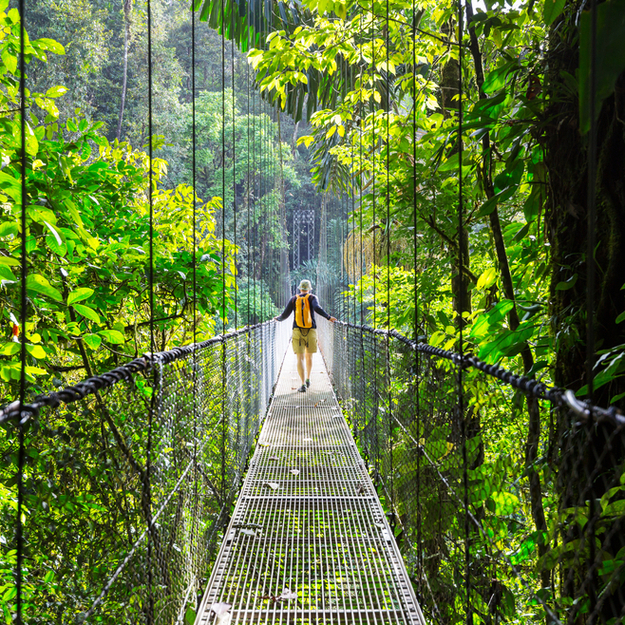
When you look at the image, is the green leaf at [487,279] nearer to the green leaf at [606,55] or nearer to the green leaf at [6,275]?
the green leaf at [606,55]

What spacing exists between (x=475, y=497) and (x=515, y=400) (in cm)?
43

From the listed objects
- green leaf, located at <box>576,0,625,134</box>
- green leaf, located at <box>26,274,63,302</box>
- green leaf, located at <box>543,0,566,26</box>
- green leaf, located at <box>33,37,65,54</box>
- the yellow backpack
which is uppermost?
green leaf, located at <box>33,37,65,54</box>

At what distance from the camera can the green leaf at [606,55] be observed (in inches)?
23.8

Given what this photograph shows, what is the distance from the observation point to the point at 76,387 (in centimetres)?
68

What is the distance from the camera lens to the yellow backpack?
4.51 m

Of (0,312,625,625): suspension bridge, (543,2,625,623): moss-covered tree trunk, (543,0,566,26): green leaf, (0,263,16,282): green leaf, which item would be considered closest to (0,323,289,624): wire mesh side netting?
(0,312,625,625): suspension bridge

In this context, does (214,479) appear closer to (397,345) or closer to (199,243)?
(397,345)

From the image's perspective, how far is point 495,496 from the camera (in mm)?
1187

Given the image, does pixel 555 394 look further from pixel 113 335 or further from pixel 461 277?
pixel 461 277

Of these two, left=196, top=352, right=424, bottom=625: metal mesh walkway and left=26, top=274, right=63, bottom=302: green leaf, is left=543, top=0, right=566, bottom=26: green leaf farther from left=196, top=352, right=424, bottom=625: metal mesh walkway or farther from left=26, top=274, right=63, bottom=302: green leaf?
left=196, top=352, right=424, bottom=625: metal mesh walkway

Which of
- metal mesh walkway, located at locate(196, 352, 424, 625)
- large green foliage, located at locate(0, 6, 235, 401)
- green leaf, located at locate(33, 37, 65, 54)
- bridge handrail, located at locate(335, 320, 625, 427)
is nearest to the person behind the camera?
bridge handrail, located at locate(335, 320, 625, 427)

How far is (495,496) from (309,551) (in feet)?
2.41

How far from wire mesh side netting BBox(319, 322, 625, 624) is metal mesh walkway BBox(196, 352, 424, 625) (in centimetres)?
8

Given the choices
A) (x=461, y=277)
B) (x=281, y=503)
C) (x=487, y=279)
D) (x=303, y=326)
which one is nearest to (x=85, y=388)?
(x=487, y=279)
